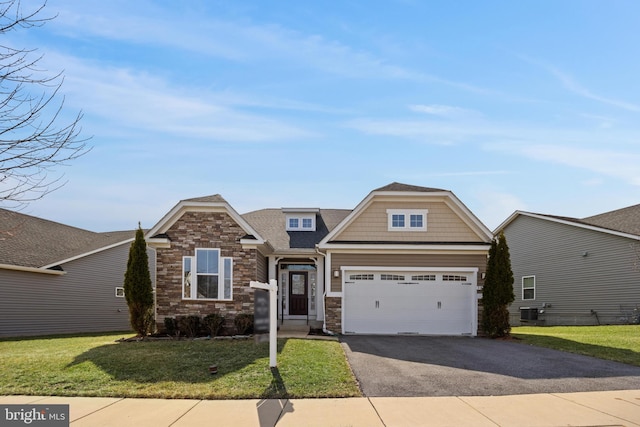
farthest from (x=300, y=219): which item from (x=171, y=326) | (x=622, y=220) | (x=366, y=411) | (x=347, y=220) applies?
(x=366, y=411)

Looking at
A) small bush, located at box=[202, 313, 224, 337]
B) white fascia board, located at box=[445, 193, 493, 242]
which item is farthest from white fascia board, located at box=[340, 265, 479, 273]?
small bush, located at box=[202, 313, 224, 337]

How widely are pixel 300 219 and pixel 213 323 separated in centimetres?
786

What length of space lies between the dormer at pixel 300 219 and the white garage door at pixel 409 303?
5.18m

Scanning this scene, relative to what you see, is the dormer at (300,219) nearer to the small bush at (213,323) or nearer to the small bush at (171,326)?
the small bush at (213,323)

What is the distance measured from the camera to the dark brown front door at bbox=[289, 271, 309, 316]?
21.1m

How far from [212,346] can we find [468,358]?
6.58 meters

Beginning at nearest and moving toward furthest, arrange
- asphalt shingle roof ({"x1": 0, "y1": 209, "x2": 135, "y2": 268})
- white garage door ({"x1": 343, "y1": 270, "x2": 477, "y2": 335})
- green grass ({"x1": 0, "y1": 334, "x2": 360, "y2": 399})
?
green grass ({"x1": 0, "y1": 334, "x2": 360, "y2": 399}) → white garage door ({"x1": 343, "y1": 270, "x2": 477, "y2": 335}) → asphalt shingle roof ({"x1": 0, "y1": 209, "x2": 135, "y2": 268})

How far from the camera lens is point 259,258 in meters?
18.3

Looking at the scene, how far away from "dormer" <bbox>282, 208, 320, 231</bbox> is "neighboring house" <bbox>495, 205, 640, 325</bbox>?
483 inches

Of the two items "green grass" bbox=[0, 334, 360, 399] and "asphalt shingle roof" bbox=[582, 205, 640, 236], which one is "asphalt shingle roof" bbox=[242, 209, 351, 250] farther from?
"asphalt shingle roof" bbox=[582, 205, 640, 236]

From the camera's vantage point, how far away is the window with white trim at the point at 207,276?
17141mm

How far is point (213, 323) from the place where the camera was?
54.1 feet

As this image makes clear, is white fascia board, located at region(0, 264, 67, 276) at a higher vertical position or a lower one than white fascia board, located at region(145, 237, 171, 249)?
lower

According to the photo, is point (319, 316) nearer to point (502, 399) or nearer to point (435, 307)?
point (435, 307)
